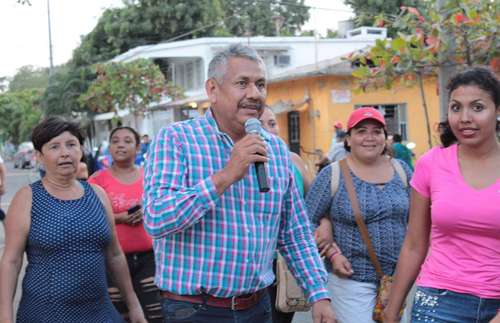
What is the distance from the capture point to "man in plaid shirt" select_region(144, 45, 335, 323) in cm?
290

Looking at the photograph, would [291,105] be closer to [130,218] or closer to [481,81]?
[130,218]

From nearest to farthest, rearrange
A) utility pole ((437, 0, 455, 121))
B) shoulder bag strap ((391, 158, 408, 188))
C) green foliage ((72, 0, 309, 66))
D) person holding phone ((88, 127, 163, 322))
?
shoulder bag strap ((391, 158, 408, 188)) → person holding phone ((88, 127, 163, 322)) → utility pole ((437, 0, 455, 121)) → green foliage ((72, 0, 309, 66))

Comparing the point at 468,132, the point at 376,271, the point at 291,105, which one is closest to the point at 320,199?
the point at 376,271

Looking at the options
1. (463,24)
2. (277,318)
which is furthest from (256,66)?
(463,24)

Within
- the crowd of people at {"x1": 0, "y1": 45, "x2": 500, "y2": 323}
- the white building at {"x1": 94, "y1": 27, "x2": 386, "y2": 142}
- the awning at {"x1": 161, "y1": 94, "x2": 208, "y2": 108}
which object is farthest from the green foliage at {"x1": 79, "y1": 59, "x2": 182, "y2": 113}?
the crowd of people at {"x1": 0, "y1": 45, "x2": 500, "y2": 323}

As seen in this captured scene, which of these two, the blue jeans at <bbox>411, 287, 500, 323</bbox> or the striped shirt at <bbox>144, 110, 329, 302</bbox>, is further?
the blue jeans at <bbox>411, 287, 500, 323</bbox>

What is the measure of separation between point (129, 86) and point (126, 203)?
2128cm

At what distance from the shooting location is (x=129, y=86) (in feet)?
86.2

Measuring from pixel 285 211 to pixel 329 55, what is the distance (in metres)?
30.1

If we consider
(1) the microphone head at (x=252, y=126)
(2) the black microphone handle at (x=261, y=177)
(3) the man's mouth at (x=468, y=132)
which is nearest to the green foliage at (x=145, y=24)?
(3) the man's mouth at (x=468, y=132)

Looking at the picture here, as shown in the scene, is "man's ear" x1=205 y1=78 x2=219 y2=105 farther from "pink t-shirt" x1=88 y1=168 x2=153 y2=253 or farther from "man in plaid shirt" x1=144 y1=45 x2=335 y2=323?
"pink t-shirt" x1=88 y1=168 x2=153 y2=253

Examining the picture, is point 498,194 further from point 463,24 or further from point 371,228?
point 463,24

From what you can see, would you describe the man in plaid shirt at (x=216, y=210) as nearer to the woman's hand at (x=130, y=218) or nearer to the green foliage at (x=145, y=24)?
the woman's hand at (x=130, y=218)

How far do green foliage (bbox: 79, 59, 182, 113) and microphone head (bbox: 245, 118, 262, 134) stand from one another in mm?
23277
